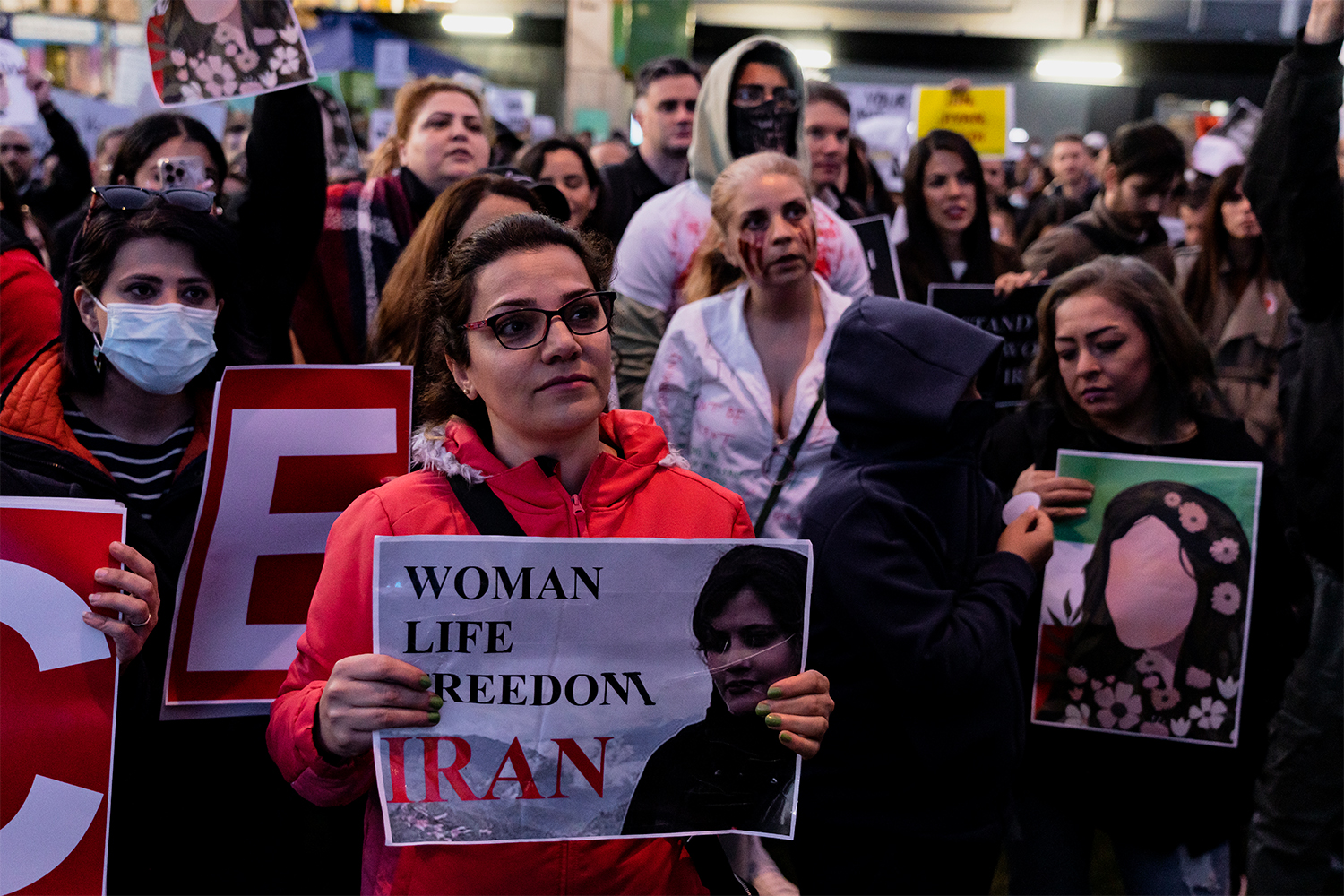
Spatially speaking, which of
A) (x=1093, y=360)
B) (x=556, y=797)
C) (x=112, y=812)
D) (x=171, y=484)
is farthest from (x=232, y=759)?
(x=1093, y=360)

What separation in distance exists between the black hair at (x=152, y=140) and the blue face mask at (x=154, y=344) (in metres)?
1.66

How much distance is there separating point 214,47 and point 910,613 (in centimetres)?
197

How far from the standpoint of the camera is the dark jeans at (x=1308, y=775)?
318 cm

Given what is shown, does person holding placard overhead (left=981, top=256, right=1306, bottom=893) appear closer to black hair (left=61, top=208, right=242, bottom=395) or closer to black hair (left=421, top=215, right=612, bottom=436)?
black hair (left=421, top=215, right=612, bottom=436)

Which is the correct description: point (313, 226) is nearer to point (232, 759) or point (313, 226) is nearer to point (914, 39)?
point (232, 759)

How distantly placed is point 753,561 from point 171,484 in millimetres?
1366

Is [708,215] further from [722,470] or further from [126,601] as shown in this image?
[126,601]

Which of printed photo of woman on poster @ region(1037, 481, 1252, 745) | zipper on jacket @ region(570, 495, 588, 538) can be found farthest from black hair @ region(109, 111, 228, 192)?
printed photo of woman on poster @ region(1037, 481, 1252, 745)

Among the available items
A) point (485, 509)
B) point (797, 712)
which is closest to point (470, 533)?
point (485, 509)

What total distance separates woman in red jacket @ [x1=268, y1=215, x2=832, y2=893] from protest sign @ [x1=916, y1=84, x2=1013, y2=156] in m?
6.23

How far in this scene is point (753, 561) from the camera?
170 centimetres

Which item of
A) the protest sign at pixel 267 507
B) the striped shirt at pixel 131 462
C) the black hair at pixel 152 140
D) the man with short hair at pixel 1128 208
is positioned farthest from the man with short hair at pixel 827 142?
the striped shirt at pixel 131 462

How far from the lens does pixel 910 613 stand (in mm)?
2285

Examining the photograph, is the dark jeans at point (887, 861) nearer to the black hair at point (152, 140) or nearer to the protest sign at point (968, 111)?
the black hair at point (152, 140)
